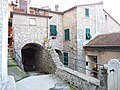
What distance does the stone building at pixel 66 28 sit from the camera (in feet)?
46.3

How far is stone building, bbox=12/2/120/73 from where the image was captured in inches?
556

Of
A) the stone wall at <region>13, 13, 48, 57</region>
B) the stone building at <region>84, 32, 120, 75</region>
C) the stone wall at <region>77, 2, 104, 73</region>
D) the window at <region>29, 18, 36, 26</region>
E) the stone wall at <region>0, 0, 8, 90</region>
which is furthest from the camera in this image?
the stone wall at <region>77, 2, 104, 73</region>

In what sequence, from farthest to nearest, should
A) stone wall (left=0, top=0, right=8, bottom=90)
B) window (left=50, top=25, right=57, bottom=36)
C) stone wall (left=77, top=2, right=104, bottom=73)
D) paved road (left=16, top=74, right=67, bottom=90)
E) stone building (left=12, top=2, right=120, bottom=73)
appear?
window (left=50, top=25, right=57, bottom=36) < stone wall (left=77, top=2, right=104, bottom=73) < stone building (left=12, top=2, right=120, bottom=73) < paved road (left=16, top=74, right=67, bottom=90) < stone wall (left=0, top=0, right=8, bottom=90)

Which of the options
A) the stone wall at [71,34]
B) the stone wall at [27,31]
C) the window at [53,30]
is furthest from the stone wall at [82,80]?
the window at [53,30]

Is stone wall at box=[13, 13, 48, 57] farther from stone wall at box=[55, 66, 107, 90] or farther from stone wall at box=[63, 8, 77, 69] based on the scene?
stone wall at box=[55, 66, 107, 90]

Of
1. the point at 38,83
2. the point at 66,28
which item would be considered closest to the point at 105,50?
the point at 66,28

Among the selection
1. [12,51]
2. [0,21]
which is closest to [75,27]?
[12,51]

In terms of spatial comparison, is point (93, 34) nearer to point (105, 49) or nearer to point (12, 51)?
point (105, 49)

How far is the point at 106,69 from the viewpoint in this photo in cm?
562

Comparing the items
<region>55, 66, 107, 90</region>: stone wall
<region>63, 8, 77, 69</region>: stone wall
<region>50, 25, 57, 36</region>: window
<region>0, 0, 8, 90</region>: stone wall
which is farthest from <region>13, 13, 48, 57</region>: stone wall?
<region>0, 0, 8, 90</region>: stone wall

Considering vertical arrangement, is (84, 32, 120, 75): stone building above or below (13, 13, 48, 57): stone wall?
below

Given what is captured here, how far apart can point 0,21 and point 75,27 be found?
12.7 m

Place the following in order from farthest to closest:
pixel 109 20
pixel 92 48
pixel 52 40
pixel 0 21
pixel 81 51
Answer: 1. pixel 109 20
2. pixel 52 40
3. pixel 81 51
4. pixel 92 48
5. pixel 0 21

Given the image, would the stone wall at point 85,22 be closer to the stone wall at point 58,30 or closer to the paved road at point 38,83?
the stone wall at point 58,30
